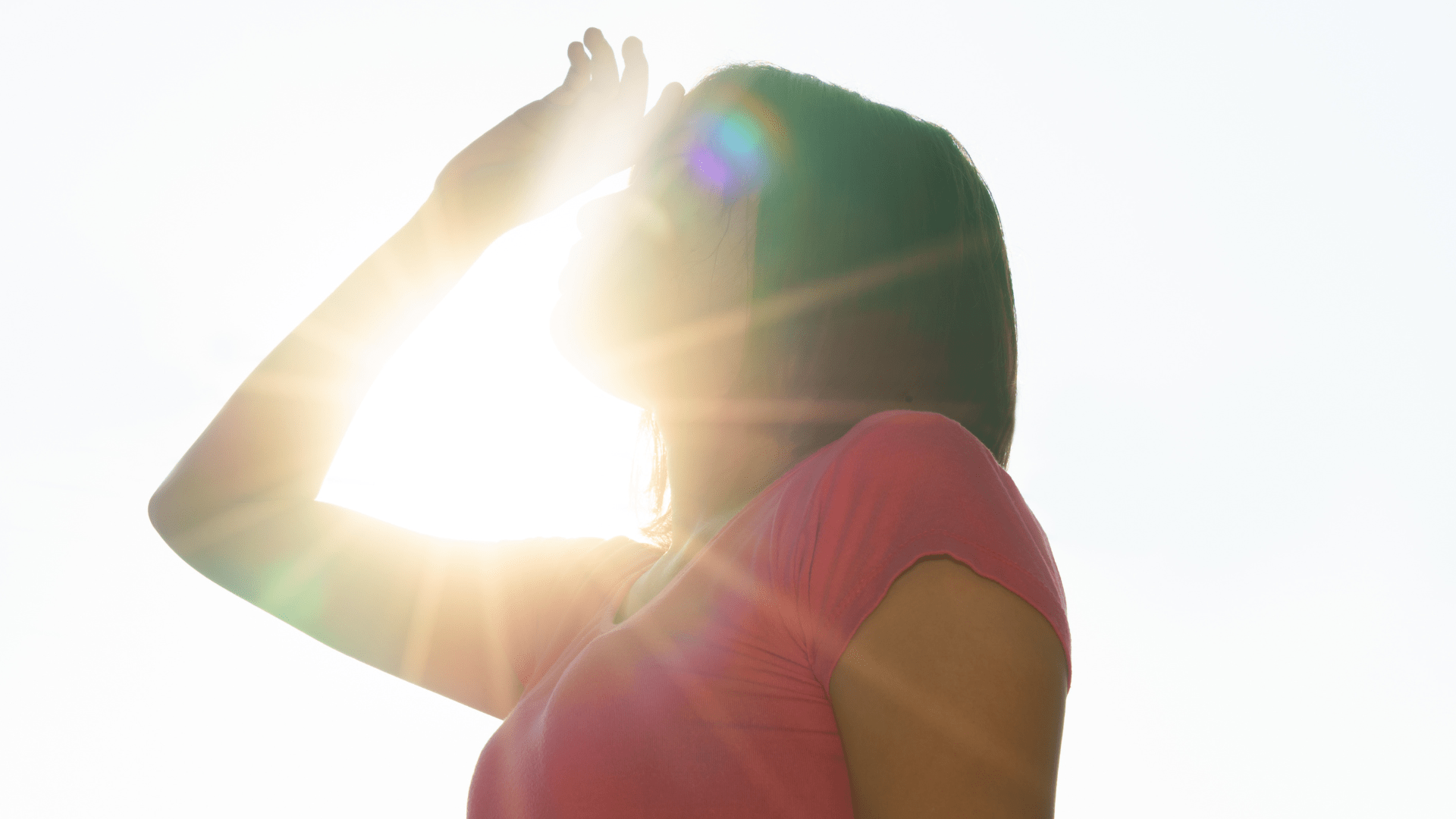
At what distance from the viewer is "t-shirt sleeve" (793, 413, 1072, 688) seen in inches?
35.6

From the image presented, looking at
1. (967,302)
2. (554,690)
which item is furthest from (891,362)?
(554,690)

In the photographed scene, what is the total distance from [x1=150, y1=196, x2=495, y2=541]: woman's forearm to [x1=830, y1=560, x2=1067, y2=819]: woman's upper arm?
1547 millimetres

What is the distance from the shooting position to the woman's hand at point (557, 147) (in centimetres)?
203

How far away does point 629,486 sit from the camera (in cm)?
240

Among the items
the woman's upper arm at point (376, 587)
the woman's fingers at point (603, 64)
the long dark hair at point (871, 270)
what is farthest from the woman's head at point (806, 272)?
the woman's upper arm at point (376, 587)

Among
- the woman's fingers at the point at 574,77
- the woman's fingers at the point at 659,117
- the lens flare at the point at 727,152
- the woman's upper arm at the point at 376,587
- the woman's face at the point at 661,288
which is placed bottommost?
the woman's upper arm at the point at 376,587

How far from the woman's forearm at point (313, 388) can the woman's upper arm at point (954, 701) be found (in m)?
1.55

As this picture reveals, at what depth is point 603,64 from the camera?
80.7 inches

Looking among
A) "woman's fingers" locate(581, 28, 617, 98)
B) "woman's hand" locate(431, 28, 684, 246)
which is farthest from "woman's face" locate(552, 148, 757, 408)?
"woman's fingers" locate(581, 28, 617, 98)

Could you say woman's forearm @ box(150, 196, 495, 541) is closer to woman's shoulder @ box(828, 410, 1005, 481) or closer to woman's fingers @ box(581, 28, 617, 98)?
woman's fingers @ box(581, 28, 617, 98)

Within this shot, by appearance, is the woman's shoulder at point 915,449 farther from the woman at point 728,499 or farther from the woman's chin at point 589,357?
the woman's chin at point 589,357

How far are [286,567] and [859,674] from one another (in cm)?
155

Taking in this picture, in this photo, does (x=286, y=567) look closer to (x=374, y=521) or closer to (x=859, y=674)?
(x=374, y=521)

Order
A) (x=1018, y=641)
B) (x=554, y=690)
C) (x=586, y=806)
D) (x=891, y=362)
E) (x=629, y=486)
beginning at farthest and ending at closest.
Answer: (x=629, y=486) → (x=891, y=362) → (x=554, y=690) → (x=586, y=806) → (x=1018, y=641)
